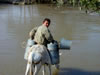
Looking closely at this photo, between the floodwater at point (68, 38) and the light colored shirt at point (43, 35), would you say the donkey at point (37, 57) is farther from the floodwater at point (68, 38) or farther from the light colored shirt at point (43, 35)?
the floodwater at point (68, 38)

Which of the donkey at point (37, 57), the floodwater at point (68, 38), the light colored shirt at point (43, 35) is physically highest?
the light colored shirt at point (43, 35)

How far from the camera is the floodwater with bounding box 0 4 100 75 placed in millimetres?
9562

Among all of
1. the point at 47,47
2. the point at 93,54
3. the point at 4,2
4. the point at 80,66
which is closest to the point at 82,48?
the point at 93,54

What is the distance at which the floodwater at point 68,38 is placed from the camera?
956cm

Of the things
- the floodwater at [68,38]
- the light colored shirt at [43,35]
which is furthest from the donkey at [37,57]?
the floodwater at [68,38]

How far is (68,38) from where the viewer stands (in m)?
14.1

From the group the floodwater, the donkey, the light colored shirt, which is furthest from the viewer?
the floodwater

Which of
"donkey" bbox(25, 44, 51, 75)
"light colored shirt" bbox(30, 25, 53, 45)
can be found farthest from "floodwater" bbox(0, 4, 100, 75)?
"donkey" bbox(25, 44, 51, 75)

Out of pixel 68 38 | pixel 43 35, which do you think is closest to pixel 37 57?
pixel 43 35

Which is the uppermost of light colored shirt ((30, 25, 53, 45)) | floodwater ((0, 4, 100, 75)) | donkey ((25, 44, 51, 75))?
light colored shirt ((30, 25, 53, 45))

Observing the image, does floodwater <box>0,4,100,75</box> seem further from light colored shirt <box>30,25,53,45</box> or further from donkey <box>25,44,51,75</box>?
donkey <box>25,44,51,75</box>

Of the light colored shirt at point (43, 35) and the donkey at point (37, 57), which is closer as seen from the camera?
the donkey at point (37, 57)

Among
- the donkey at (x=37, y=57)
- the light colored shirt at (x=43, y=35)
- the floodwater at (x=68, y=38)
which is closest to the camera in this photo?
the donkey at (x=37, y=57)

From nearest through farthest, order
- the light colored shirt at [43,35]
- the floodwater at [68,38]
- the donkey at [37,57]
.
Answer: the donkey at [37,57], the light colored shirt at [43,35], the floodwater at [68,38]
